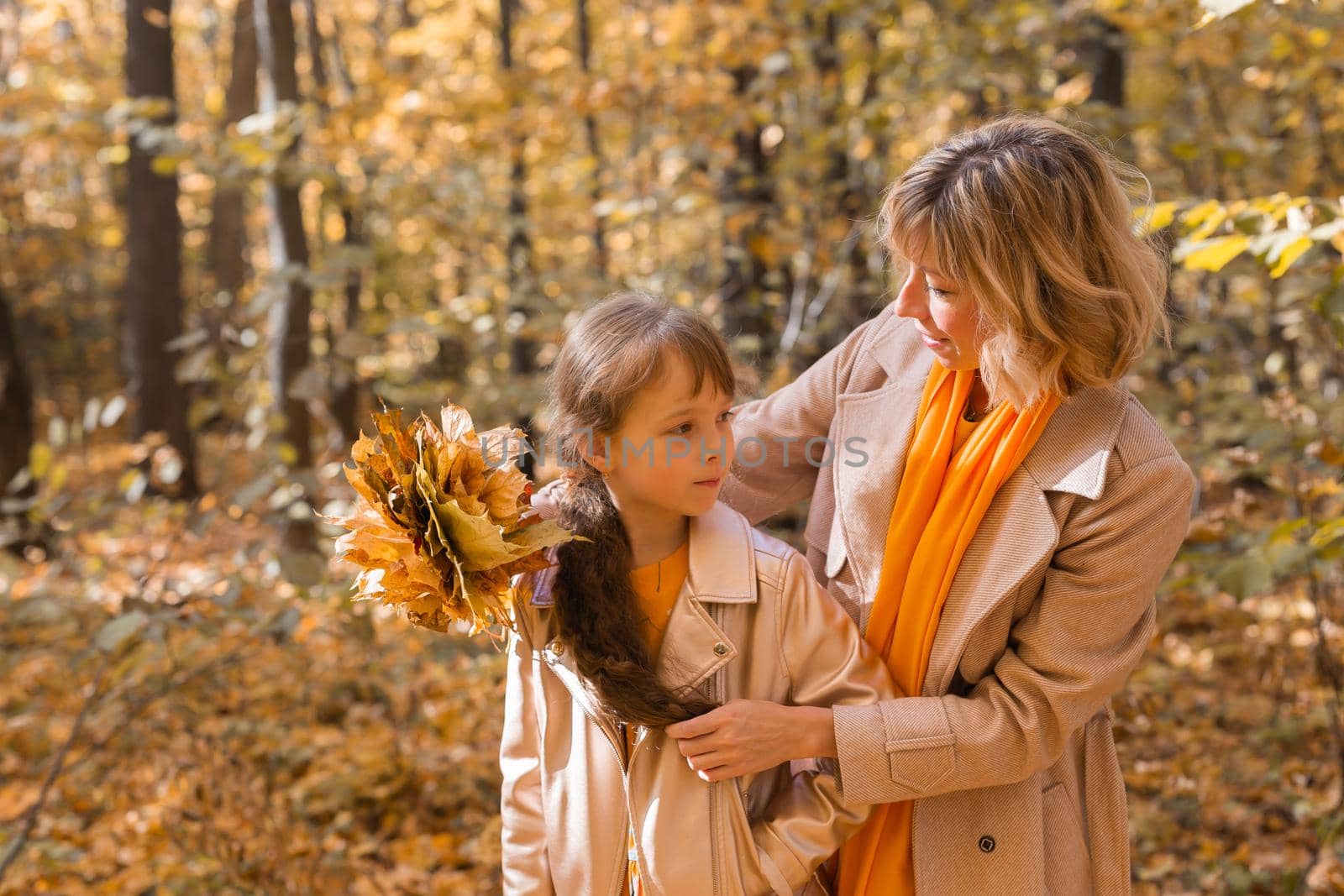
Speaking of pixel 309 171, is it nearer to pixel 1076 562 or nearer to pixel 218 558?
pixel 1076 562

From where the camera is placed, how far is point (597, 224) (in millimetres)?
7098

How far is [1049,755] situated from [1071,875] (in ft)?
0.83

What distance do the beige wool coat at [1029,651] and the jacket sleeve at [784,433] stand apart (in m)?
0.17

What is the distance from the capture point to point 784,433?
198 cm

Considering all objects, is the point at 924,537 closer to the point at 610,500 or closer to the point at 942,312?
the point at 942,312

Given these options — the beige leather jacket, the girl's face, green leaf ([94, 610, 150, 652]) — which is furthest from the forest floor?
the girl's face

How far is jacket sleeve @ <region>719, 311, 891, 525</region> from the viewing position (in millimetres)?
1949

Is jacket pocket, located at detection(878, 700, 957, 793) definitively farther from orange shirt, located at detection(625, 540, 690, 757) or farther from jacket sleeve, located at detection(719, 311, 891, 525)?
jacket sleeve, located at detection(719, 311, 891, 525)

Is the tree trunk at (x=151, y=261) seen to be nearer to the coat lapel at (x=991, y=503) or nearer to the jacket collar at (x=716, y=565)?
the jacket collar at (x=716, y=565)

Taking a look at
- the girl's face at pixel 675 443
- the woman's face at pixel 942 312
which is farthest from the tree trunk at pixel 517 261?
the woman's face at pixel 942 312

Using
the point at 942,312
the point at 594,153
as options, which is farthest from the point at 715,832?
the point at 594,153

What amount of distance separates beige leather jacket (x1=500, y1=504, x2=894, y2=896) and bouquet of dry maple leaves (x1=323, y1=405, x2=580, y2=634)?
0.70 ft

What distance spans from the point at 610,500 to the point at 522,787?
1.62 ft

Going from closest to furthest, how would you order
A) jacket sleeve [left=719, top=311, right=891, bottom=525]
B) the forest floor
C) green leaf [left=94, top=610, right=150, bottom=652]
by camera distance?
jacket sleeve [left=719, top=311, right=891, bottom=525] → green leaf [left=94, top=610, right=150, bottom=652] → the forest floor
